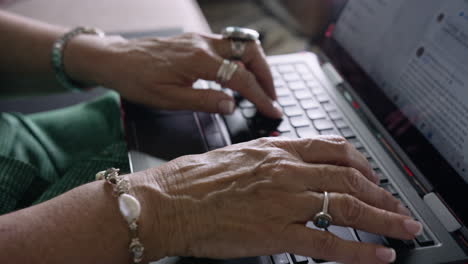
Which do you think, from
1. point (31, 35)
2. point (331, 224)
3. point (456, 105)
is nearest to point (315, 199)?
point (331, 224)

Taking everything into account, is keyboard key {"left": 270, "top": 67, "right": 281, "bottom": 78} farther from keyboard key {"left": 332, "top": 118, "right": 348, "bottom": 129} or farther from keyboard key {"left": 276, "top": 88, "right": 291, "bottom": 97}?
keyboard key {"left": 332, "top": 118, "right": 348, "bottom": 129}

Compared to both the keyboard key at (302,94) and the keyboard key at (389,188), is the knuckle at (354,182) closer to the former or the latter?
the keyboard key at (389,188)

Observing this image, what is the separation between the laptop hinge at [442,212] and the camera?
49 cm

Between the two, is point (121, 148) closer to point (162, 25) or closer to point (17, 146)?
point (17, 146)

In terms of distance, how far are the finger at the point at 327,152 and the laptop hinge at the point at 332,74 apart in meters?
0.28

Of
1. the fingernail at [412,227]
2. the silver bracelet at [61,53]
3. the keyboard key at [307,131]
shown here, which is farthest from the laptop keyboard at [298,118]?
the silver bracelet at [61,53]

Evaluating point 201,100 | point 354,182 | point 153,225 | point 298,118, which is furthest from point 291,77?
point 153,225

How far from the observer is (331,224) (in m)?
0.45

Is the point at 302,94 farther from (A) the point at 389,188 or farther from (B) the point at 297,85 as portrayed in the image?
(A) the point at 389,188

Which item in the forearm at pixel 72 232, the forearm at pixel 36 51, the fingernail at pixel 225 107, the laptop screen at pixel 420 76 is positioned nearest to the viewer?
the forearm at pixel 72 232

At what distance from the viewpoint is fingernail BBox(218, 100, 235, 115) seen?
2.05 ft

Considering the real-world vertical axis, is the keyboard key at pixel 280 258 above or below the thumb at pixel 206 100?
below

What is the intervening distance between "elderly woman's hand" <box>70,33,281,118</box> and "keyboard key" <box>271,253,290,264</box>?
277 mm

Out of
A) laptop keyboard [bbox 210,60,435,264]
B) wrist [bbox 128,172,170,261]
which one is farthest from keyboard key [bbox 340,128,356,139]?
wrist [bbox 128,172,170,261]
